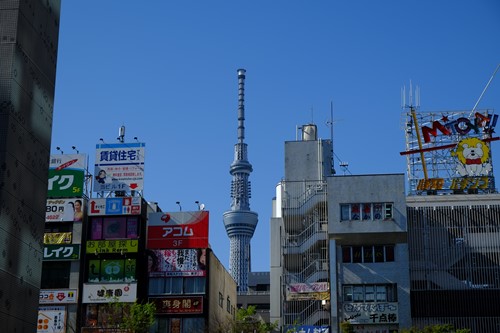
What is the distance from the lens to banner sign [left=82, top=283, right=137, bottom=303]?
88.8m

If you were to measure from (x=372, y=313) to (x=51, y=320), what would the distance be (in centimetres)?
2989

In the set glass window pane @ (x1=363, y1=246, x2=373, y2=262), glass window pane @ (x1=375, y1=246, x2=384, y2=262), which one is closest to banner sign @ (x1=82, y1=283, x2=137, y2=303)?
glass window pane @ (x1=363, y1=246, x2=373, y2=262)

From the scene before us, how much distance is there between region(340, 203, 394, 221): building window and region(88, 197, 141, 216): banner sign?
1995 centimetres

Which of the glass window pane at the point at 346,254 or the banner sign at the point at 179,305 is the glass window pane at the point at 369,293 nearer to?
the glass window pane at the point at 346,254

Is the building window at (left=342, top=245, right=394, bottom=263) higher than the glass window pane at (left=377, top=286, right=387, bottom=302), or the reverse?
the building window at (left=342, top=245, right=394, bottom=263)

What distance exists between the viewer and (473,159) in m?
96.6

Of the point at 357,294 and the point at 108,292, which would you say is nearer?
the point at 108,292

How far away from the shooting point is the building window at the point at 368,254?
297 feet

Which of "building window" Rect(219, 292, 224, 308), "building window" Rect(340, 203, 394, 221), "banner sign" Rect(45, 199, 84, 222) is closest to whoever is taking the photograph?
"building window" Rect(340, 203, 394, 221)

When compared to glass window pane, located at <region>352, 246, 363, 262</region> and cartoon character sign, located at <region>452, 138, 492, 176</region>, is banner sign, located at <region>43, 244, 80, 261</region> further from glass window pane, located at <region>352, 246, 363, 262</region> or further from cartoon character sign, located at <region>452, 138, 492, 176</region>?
cartoon character sign, located at <region>452, 138, 492, 176</region>

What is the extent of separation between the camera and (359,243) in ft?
300

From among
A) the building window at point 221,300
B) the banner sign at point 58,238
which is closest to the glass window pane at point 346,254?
the building window at point 221,300

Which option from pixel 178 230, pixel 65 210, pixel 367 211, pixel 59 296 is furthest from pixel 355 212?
pixel 59 296

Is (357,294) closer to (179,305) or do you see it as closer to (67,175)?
(179,305)
